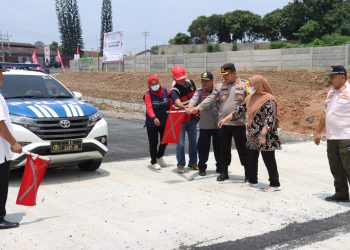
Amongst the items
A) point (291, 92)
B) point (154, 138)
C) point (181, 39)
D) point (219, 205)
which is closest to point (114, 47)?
point (291, 92)

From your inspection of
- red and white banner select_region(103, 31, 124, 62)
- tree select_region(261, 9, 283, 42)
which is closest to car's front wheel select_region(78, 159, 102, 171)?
red and white banner select_region(103, 31, 124, 62)

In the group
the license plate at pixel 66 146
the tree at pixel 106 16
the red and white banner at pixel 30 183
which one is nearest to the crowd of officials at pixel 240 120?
the license plate at pixel 66 146

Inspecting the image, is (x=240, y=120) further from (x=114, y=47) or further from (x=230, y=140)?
(x=114, y=47)

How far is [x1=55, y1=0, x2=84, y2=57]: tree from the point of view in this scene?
255ft

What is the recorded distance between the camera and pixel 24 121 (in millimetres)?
6715

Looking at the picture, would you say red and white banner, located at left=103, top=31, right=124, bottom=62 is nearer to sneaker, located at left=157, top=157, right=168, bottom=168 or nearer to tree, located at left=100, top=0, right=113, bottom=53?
sneaker, located at left=157, top=157, right=168, bottom=168

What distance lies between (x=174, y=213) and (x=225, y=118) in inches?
75.4

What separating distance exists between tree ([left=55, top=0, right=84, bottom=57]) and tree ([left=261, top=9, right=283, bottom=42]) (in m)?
32.3

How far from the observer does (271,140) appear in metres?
6.44

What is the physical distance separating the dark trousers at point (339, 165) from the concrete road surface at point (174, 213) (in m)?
0.23

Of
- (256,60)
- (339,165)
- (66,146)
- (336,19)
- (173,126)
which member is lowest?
(339,165)

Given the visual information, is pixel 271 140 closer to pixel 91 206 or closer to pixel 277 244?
pixel 277 244

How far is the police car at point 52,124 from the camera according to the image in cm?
670

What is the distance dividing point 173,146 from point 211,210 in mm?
5419
